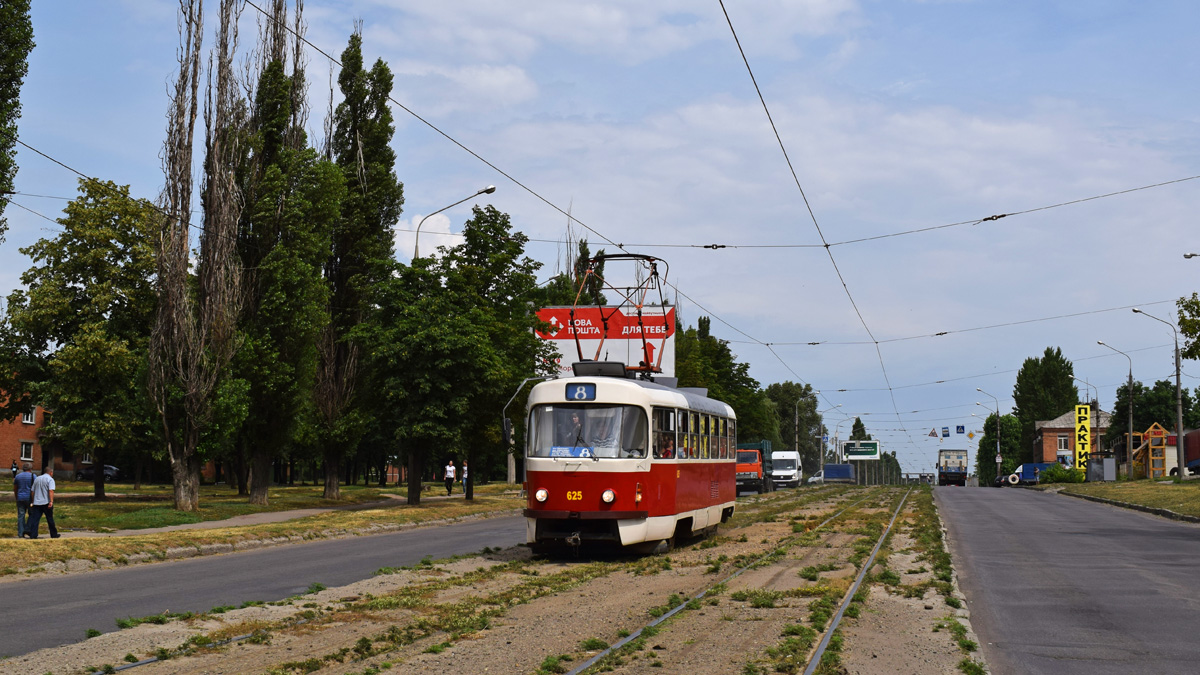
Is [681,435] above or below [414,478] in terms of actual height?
above

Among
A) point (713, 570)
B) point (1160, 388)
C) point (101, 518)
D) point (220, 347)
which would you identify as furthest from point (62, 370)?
point (1160, 388)

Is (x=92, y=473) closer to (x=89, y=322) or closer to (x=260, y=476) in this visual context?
(x=89, y=322)

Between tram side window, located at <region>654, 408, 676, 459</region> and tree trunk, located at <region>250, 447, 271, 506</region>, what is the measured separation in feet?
65.2

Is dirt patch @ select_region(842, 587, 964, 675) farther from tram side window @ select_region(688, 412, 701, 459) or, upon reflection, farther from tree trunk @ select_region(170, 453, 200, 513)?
tree trunk @ select_region(170, 453, 200, 513)

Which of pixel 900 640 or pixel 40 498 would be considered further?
pixel 40 498

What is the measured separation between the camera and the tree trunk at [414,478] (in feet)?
115

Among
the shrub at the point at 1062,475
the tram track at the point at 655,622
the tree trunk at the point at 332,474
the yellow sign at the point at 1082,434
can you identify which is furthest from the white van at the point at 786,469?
the tram track at the point at 655,622

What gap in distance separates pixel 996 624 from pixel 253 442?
28.5m

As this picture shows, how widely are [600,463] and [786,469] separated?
61.9 meters

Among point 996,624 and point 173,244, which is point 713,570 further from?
point 173,244

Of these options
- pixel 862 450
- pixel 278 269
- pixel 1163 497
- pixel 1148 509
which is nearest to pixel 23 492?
pixel 278 269

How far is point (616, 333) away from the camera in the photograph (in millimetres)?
49094

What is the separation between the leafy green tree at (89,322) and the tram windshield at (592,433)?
2588 centimetres

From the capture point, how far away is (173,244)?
96.3ft
